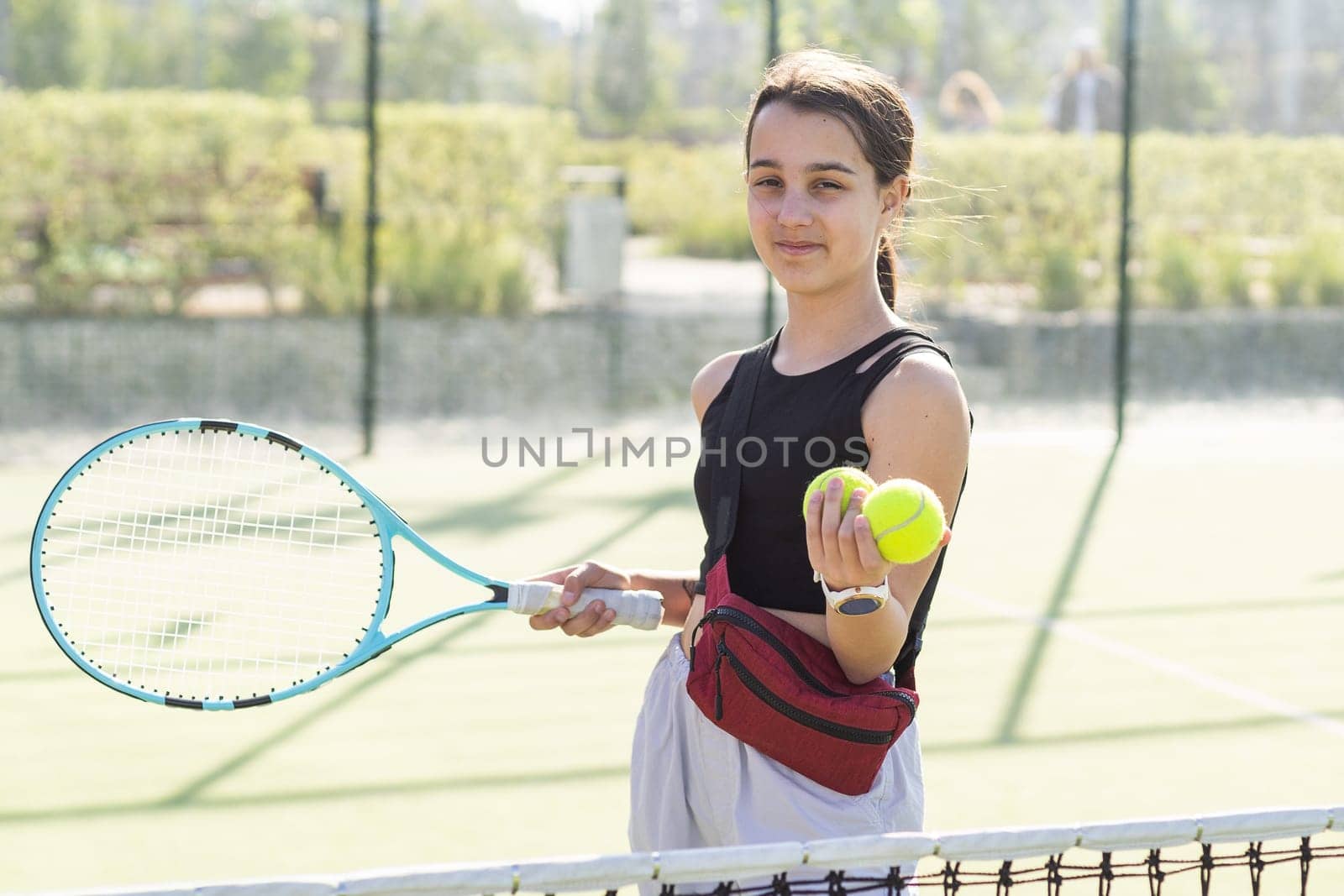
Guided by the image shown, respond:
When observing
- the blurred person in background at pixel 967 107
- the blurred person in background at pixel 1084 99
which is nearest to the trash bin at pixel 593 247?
the blurred person in background at pixel 1084 99

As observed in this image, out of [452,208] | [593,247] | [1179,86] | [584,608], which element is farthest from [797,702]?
[1179,86]

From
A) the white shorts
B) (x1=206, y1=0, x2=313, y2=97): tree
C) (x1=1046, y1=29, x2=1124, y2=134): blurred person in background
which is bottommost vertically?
the white shorts

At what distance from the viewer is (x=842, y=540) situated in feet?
4.82

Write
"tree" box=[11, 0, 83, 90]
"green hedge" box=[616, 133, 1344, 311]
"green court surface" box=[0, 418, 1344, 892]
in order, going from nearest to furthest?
"green court surface" box=[0, 418, 1344, 892], "tree" box=[11, 0, 83, 90], "green hedge" box=[616, 133, 1344, 311]

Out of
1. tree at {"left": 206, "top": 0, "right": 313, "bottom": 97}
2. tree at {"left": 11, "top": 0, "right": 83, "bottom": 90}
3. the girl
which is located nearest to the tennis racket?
the girl

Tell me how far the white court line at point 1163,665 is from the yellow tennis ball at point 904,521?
2.53 metres

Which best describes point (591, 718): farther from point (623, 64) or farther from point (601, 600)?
point (623, 64)

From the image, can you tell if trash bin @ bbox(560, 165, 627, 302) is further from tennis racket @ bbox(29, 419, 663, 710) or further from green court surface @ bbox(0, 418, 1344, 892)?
green court surface @ bbox(0, 418, 1344, 892)

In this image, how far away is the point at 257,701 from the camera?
2.01 metres

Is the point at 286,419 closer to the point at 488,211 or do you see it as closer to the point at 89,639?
the point at 488,211

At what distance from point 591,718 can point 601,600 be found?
185 cm

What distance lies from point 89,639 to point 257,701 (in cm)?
213

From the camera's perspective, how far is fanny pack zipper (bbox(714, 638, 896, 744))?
172 centimetres

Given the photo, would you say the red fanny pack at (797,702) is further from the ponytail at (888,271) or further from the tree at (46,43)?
the tree at (46,43)
